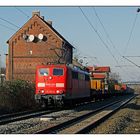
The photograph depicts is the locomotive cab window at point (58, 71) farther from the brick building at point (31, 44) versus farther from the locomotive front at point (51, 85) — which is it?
the brick building at point (31, 44)

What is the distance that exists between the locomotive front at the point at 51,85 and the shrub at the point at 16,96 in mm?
2261

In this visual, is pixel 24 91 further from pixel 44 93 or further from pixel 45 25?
pixel 45 25

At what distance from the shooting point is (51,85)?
3077cm

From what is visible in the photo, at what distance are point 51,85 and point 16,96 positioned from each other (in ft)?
12.5

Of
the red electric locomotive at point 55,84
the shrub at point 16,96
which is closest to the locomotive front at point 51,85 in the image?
the red electric locomotive at point 55,84

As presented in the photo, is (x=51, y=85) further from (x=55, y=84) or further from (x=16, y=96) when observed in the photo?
(x=16, y=96)

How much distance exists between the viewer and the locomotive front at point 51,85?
30.4 metres

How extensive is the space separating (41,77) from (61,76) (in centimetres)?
148

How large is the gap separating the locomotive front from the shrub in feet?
7.42

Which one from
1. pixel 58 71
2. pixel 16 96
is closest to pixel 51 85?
pixel 58 71

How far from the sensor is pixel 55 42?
75000mm

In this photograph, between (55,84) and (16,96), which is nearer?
(55,84)

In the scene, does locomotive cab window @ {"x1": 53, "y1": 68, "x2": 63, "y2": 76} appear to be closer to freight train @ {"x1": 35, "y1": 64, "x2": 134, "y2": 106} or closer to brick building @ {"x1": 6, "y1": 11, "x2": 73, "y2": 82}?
freight train @ {"x1": 35, "y1": 64, "x2": 134, "y2": 106}
